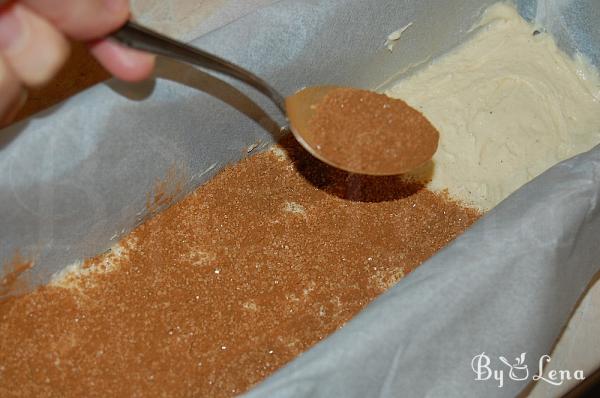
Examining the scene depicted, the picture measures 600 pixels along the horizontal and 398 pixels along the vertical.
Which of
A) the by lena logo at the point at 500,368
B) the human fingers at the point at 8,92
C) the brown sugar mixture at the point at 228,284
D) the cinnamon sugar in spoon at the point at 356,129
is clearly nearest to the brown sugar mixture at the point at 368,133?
the cinnamon sugar in spoon at the point at 356,129

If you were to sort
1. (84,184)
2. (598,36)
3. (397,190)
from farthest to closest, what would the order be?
(598,36), (397,190), (84,184)

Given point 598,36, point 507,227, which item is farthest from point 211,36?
point 598,36

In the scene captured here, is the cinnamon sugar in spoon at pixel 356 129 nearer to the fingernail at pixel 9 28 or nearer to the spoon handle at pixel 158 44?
the spoon handle at pixel 158 44

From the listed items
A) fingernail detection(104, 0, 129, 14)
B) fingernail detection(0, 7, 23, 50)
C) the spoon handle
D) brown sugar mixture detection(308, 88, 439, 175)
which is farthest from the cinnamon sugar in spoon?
fingernail detection(0, 7, 23, 50)

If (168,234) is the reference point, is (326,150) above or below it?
above

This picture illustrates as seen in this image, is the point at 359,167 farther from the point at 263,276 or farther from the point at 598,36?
the point at 598,36

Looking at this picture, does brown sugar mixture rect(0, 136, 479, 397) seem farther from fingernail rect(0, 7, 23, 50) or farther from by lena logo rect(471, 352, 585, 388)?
fingernail rect(0, 7, 23, 50)

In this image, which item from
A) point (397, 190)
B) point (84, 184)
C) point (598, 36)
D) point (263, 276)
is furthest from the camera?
point (598, 36)
